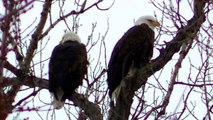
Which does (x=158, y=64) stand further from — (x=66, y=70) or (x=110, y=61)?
(x=66, y=70)

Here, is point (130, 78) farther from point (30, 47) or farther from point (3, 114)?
point (3, 114)

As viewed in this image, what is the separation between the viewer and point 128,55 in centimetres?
471

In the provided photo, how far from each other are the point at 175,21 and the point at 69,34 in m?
2.04

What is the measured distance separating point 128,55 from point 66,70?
755 mm

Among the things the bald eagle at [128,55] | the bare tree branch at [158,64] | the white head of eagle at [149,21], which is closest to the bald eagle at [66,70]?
the bald eagle at [128,55]

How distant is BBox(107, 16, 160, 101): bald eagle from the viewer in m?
4.51

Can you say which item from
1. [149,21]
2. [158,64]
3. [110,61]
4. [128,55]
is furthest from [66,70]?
[158,64]

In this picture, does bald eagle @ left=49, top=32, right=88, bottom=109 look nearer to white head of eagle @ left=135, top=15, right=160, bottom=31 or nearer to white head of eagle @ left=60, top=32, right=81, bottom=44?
white head of eagle @ left=60, top=32, right=81, bottom=44

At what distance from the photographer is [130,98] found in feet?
12.5

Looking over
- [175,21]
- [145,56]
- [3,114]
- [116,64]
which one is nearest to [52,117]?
[116,64]

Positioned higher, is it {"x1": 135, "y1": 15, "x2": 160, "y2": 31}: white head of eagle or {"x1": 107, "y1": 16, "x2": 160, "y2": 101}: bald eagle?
{"x1": 135, "y1": 15, "x2": 160, "y2": 31}: white head of eagle

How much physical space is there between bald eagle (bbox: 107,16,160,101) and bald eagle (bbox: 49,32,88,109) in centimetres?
44

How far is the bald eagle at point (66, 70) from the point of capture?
190 inches

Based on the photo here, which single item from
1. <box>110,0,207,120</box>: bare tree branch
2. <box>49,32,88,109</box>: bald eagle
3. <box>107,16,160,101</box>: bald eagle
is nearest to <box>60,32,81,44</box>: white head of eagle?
<box>49,32,88,109</box>: bald eagle
